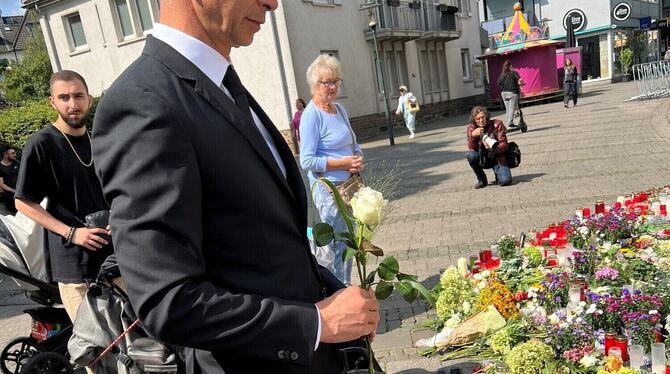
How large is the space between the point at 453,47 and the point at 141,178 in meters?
28.4

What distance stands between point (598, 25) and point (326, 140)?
37.3 m

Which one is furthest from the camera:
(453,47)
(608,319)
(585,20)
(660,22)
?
(660,22)

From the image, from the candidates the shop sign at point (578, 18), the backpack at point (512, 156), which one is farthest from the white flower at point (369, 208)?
the shop sign at point (578, 18)

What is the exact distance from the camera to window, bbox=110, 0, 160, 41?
18.7 metres

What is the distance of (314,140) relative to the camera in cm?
376

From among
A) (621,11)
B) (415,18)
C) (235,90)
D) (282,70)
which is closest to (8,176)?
(235,90)

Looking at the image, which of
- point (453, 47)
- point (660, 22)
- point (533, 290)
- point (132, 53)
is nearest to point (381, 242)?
point (533, 290)

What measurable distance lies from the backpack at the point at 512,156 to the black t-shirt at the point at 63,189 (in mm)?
6694

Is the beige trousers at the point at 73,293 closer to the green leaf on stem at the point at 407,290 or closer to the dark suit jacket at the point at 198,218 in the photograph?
the dark suit jacket at the point at 198,218

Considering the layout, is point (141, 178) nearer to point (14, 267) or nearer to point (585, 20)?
point (14, 267)

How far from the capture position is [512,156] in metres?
8.12

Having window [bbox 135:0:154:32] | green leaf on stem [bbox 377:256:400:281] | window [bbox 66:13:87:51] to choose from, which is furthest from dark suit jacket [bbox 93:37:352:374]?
window [bbox 66:13:87:51]

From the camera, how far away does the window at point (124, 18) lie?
63.2ft

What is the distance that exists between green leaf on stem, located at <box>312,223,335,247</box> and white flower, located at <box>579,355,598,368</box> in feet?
7.03
